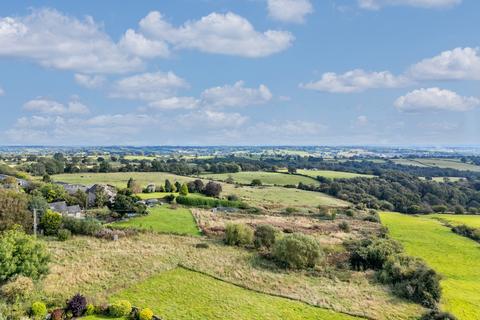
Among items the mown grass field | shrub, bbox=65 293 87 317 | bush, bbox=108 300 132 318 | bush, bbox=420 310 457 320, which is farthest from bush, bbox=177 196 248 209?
shrub, bbox=65 293 87 317

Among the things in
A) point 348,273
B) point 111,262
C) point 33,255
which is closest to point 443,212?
point 348,273

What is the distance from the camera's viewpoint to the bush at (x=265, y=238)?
48.5 metres

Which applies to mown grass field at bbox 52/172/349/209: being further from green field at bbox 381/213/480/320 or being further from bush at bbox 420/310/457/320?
bush at bbox 420/310/457/320

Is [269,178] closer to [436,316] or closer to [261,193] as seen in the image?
[261,193]

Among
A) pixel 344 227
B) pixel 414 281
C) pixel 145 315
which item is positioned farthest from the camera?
pixel 344 227

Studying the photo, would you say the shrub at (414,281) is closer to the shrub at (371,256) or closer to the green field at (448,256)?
the green field at (448,256)

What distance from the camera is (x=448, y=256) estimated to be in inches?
2060

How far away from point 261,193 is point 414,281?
67424 millimetres

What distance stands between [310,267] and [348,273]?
3.91m

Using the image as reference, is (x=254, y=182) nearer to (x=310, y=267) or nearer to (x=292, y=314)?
(x=310, y=267)

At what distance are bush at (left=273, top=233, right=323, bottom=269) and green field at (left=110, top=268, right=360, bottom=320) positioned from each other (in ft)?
27.9

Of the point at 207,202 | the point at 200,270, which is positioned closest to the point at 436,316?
the point at 200,270

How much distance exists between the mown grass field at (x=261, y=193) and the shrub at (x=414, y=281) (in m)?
46.6

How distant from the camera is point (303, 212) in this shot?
81.7 meters
